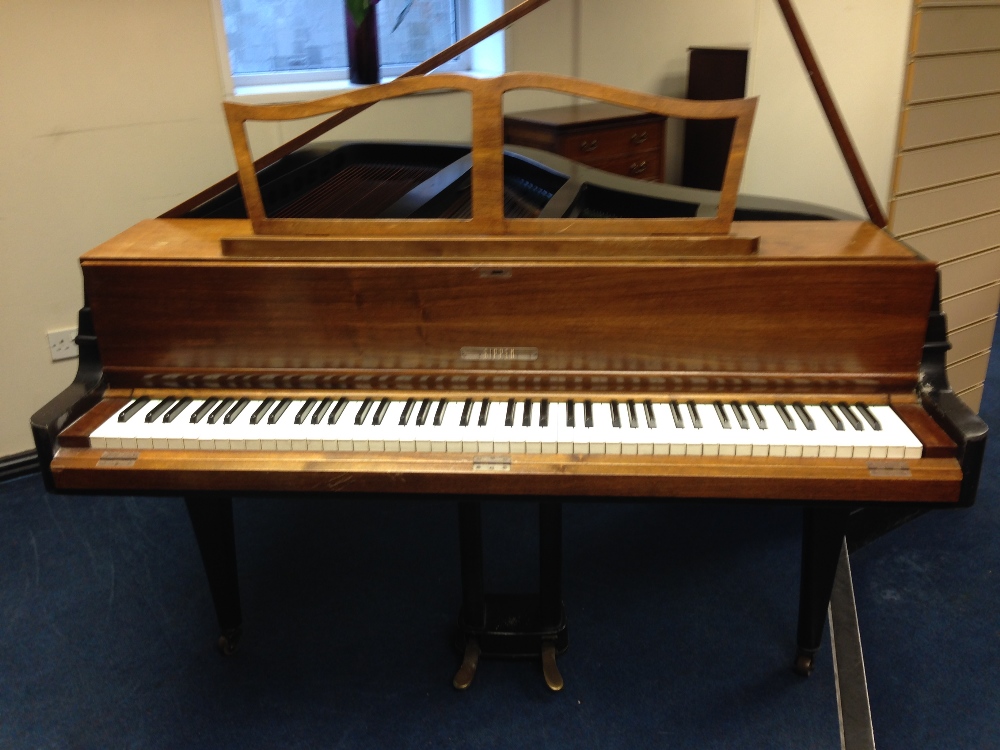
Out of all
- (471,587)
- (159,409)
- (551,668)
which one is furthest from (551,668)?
(159,409)

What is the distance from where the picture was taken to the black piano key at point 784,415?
1.45 metres

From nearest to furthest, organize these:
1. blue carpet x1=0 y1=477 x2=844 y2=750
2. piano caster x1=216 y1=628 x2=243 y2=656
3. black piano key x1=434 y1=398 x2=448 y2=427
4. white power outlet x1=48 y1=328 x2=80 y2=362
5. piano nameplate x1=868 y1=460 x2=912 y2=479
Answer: piano nameplate x1=868 y1=460 x2=912 y2=479, black piano key x1=434 y1=398 x2=448 y2=427, blue carpet x1=0 y1=477 x2=844 y2=750, piano caster x1=216 y1=628 x2=243 y2=656, white power outlet x1=48 y1=328 x2=80 y2=362

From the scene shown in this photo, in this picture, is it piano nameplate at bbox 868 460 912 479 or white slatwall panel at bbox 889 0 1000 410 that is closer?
piano nameplate at bbox 868 460 912 479

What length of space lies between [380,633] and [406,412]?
84 cm

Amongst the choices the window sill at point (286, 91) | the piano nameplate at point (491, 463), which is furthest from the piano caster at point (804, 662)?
the window sill at point (286, 91)

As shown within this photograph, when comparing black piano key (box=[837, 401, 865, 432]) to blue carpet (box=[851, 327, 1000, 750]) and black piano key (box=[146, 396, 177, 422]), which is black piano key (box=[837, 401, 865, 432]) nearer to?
blue carpet (box=[851, 327, 1000, 750])

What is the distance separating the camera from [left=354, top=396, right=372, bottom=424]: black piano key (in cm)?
151

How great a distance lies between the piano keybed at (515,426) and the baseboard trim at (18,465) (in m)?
1.56

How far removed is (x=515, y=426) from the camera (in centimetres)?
148

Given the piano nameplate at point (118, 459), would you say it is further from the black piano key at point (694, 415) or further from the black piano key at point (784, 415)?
the black piano key at point (784, 415)

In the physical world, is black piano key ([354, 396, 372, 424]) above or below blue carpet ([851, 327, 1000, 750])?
above

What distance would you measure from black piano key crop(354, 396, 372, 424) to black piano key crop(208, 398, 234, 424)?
0.83ft

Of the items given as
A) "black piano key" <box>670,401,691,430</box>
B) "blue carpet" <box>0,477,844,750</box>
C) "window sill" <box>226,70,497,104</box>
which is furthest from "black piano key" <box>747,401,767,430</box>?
"window sill" <box>226,70,497,104</box>

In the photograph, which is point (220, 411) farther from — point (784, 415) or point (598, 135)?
point (598, 135)
